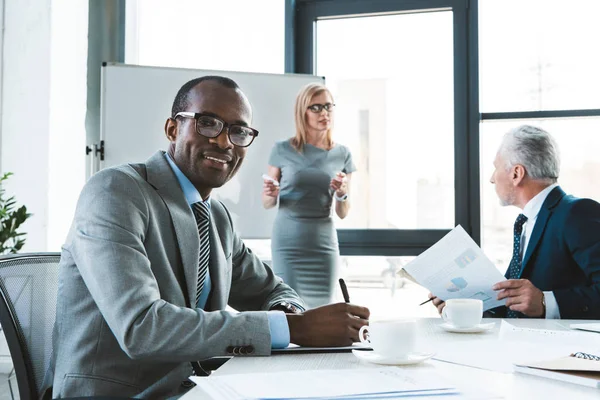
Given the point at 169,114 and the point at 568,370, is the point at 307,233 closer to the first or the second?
the point at 169,114

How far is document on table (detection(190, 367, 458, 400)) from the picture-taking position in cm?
77

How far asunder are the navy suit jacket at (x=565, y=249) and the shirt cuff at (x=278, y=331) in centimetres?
94

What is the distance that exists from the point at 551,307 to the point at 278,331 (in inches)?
36.6

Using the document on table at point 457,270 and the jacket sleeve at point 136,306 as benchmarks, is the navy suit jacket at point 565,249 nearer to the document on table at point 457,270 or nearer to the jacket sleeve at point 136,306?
the document on table at point 457,270

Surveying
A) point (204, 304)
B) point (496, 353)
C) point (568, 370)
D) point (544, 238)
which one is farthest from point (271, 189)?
point (568, 370)

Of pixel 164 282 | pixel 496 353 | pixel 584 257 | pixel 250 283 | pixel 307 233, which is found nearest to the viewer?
pixel 496 353

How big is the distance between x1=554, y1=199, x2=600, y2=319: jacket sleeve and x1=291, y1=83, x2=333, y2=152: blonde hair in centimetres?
166

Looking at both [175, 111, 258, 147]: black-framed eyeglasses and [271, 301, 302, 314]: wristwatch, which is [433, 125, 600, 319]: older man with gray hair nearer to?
[271, 301, 302, 314]: wristwatch

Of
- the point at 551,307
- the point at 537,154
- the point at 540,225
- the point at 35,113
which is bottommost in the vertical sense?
the point at 551,307

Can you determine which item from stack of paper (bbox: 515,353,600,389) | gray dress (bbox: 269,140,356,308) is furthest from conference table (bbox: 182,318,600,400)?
gray dress (bbox: 269,140,356,308)

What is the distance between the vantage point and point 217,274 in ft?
4.59

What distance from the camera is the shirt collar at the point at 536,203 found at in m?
1.99

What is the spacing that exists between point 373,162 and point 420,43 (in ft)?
2.65

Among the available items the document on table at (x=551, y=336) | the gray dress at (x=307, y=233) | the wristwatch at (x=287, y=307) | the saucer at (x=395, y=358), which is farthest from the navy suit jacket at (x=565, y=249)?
the gray dress at (x=307, y=233)
